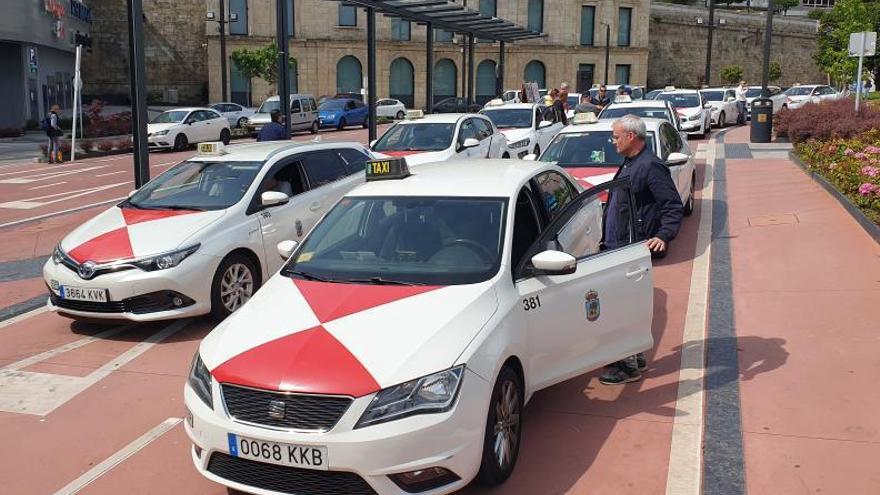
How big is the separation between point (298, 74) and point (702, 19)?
3711cm

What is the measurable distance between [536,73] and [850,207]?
5785 centimetres

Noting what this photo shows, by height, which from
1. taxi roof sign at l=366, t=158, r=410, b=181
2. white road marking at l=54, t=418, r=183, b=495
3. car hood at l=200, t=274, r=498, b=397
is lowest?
white road marking at l=54, t=418, r=183, b=495

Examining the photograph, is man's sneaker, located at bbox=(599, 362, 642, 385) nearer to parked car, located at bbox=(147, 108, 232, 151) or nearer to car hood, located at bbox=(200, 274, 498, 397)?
car hood, located at bbox=(200, 274, 498, 397)

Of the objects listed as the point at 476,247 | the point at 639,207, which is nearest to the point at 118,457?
the point at 476,247

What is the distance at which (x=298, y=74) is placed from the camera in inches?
2397

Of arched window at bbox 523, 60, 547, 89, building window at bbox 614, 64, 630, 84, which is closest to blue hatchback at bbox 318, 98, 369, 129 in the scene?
arched window at bbox 523, 60, 547, 89

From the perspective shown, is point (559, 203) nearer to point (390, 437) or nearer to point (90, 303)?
point (390, 437)

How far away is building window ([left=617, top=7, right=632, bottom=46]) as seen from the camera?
6888 centimetres

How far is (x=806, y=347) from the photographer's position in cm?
678

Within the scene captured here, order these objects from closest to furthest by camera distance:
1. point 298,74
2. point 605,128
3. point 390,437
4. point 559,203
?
point 390,437, point 559,203, point 605,128, point 298,74

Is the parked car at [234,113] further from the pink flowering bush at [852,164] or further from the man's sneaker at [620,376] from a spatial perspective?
the man's sneaker at [620,376]

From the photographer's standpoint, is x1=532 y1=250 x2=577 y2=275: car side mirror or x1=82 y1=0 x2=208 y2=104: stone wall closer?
x1=532 y1=250 x2=577 y2=275: car side mirror

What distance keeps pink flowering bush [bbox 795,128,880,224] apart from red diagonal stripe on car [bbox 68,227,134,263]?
28.5 ft

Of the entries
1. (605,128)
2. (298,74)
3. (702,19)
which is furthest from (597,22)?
(605,128)
